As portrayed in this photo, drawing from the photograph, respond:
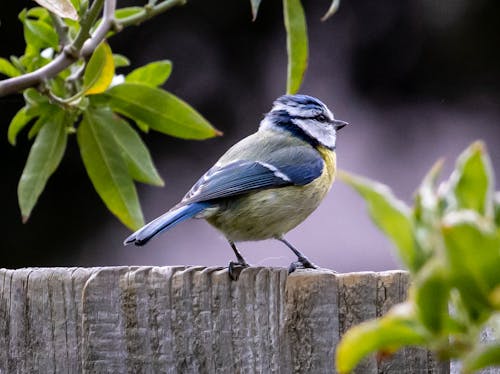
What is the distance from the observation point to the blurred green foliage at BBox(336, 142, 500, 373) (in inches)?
15.6

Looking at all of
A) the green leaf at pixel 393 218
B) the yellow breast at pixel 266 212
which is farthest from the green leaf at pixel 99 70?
the green leaf at pixel 393 218

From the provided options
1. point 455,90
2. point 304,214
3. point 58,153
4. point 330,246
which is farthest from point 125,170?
point 455,90

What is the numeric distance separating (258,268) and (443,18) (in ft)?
9.62

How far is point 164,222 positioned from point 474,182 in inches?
73.8

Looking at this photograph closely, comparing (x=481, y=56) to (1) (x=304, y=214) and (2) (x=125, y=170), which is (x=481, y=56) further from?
(2) (x=125, y=170)

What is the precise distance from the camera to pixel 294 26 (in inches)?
67.6

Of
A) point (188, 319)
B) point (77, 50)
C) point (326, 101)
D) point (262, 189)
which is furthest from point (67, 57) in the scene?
point (326, 101)

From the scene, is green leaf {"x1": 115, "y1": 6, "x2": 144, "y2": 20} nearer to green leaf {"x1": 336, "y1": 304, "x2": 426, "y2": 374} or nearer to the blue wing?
the blue wing

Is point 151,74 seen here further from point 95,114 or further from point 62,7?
point 62,7

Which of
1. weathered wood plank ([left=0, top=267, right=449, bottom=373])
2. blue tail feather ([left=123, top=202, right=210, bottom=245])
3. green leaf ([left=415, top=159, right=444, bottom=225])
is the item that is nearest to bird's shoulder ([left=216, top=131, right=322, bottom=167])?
blue tail feather ([left=123, top=202, right=210, bottom=245])

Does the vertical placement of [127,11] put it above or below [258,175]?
above

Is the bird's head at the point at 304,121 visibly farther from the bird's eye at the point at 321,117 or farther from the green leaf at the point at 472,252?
the green leaf at the point at 472,252

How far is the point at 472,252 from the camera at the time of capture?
0.40 meters

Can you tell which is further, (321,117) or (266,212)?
(321,117)
